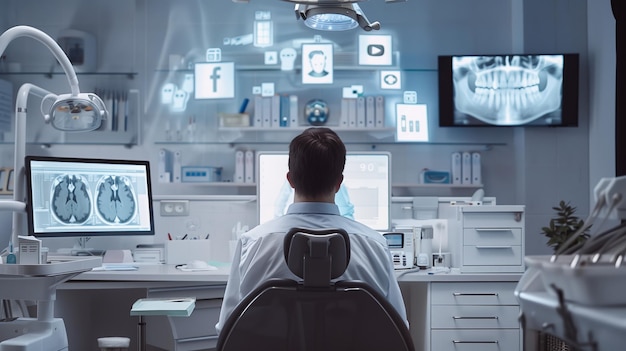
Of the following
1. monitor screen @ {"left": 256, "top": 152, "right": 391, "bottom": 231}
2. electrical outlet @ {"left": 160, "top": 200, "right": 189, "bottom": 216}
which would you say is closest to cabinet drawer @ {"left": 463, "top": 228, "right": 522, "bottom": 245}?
monitor screen @ {"left": 256, "top": 152, "right": 391, "bottom": 231}

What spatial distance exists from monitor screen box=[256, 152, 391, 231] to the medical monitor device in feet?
7.48

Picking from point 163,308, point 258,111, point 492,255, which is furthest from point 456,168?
point 163,308

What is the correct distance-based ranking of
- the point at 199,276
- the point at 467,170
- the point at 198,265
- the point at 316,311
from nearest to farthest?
the point at 316,311 → the point at 199,276 → the point at 198,265 → the point at 467,170

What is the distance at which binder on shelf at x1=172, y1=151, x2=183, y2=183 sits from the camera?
5.14 meters

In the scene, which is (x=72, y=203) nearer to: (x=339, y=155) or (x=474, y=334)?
(x=339, y=155)

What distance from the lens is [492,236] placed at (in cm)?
274

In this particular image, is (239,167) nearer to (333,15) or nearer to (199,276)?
(199,276)

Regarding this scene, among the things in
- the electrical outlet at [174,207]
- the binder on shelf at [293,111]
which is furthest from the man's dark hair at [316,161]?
the binder on shelf at [293,111]

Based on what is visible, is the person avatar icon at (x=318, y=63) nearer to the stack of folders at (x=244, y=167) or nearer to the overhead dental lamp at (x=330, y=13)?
the stack of folders at (x=244, y=167)

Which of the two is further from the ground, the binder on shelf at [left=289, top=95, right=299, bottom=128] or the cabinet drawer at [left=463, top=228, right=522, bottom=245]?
the binder on shelf at [left=289, top=95, right=299, bottom=128]

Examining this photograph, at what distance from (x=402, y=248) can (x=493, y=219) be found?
394 millimetres

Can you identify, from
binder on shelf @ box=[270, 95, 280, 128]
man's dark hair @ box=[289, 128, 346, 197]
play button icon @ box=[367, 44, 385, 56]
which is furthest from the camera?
play button icon @ box=[367, 44, 385, 56]

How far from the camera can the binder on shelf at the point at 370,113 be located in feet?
16.8

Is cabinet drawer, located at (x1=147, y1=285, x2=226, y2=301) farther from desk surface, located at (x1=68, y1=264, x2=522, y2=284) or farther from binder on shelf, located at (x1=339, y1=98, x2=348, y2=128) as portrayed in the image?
binder on shelf, located at (x1=339, y1=98, x2=348, y2=128)
